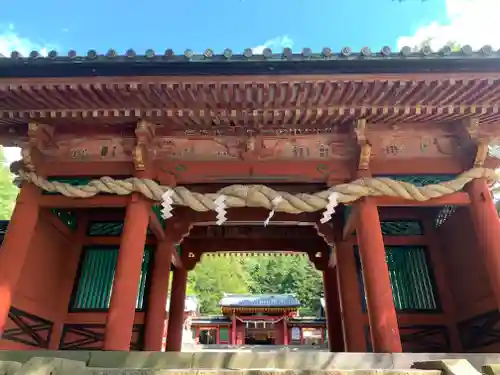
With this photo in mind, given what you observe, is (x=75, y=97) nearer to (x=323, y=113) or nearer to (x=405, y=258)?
(x=323, y=113)

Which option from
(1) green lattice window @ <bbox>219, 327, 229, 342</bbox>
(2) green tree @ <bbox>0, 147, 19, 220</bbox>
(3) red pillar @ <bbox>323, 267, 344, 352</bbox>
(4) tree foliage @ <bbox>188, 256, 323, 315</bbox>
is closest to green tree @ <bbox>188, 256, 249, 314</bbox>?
(4) tree foliage @ <bbox>188, 256, 323, 315</bbox>

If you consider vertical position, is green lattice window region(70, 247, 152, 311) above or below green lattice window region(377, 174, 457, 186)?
below

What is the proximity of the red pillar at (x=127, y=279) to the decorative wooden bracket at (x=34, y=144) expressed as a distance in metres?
1.89

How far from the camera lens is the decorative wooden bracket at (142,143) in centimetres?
580

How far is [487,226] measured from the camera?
5.51m

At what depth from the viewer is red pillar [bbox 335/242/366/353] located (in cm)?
714

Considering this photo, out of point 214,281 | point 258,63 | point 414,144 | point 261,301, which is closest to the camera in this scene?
point 258,63

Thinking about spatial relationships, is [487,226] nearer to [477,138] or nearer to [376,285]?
[477,138]

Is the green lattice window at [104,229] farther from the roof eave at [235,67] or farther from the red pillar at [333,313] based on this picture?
the red pillar at [333,313]

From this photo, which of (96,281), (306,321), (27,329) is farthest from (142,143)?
(306,321)

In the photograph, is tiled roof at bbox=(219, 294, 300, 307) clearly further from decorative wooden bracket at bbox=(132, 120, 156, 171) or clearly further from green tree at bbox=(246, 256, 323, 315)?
decorative wooden bracket at bbox=(132, 120, 156, 171)

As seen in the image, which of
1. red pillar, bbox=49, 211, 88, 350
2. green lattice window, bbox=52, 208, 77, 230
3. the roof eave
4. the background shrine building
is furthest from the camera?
the background shrine building

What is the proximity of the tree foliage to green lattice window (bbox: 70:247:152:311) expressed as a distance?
34.4 m

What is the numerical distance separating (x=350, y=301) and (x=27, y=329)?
6.08m
